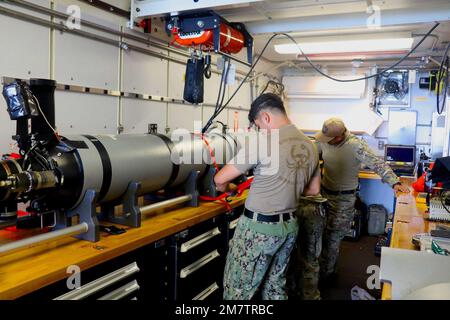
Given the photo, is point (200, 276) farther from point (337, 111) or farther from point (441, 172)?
Answer: point (337, 111)

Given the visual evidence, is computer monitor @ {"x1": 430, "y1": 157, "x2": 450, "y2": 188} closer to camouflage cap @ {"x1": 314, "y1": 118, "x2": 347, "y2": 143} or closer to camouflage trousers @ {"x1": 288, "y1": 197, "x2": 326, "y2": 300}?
camouflage trousers @ {"x1": 288, "y1": 197, "x2": 326, "y2": 300}

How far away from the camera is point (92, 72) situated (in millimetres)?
2574

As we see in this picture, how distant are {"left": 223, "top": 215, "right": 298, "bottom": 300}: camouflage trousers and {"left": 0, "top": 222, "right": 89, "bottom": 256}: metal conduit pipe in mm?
913

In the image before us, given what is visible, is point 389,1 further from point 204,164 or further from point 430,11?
point 204,164

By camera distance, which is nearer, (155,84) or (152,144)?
(152,144)

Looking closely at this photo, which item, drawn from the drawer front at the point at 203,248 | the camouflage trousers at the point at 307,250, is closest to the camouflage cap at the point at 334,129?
the camouflage trousers at the point at 307,250

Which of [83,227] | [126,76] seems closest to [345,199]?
[126,76]

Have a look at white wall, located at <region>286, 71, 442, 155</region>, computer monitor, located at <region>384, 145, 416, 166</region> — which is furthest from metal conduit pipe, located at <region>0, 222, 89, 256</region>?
white wall, located at <region>286, 71, 442, 155</region>

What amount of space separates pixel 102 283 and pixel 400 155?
4921 millimetres

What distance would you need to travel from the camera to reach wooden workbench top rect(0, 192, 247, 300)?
1354 mm

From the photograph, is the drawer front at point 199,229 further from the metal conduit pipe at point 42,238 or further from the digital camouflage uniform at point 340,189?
the digital camouflage uniform at point 340,189

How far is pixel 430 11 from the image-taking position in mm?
2680

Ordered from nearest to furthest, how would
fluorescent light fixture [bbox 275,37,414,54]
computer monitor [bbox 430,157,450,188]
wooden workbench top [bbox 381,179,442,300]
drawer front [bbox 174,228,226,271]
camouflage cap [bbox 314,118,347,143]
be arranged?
computer monitor [bbox 430,157,450,188], wooden workbench top [bbox 381,179,442,300], drawer front [bbox 174,228,226,271], camouflage cap [bbox 314,118,347,143], fluorescent light fixture [bbox 275,37,414,54]
